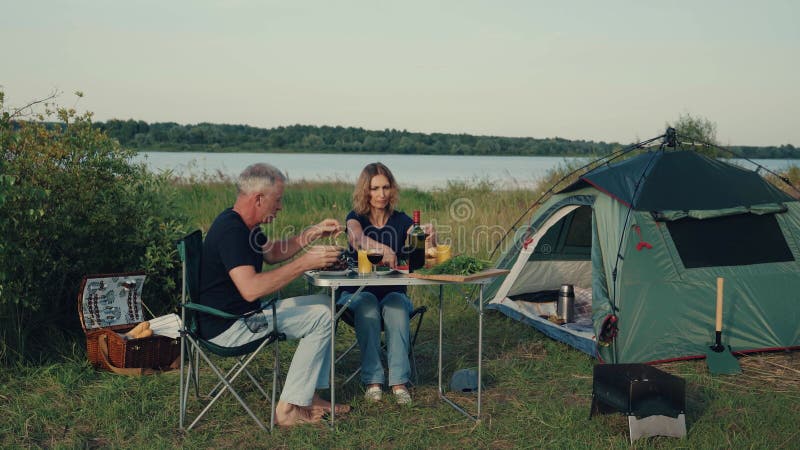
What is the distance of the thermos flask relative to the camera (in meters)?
5.33

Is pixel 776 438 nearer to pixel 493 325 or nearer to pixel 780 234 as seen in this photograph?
pixel 780 234

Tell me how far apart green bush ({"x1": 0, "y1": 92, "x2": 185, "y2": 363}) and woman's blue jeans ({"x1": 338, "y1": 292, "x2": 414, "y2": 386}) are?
5.13 feet

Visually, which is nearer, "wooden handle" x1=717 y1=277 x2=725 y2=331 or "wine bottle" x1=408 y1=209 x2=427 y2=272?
"wine bottle" x1=408 y1=209 x2=427 y2=272

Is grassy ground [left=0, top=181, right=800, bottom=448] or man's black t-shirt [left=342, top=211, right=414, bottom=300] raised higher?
man's black t-shirt [left=342, top=211, right=414, bottom=300]

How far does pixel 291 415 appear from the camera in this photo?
10.9 ft

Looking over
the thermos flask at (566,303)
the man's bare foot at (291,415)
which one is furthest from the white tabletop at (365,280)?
the thermos flask at (566,303)

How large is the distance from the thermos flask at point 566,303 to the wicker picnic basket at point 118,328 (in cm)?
273

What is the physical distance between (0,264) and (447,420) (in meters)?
2.43

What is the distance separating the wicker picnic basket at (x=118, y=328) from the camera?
397 centimetres

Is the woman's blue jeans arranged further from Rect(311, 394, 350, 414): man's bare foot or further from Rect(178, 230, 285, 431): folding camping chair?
Rect(178, 230, 285, 431): folding camping chair

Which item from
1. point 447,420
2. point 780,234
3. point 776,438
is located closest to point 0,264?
point 447,420

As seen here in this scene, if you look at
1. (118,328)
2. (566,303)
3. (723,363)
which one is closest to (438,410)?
(723,363)

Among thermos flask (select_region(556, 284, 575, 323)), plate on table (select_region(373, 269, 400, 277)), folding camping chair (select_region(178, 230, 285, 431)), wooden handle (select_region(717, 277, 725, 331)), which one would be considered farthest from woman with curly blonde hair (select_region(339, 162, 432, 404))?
thermos flask (select_region(556, 284, 575, 323))

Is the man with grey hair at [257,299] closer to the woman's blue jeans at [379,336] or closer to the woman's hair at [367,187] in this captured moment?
the woman's blue jeans at [379,336]
